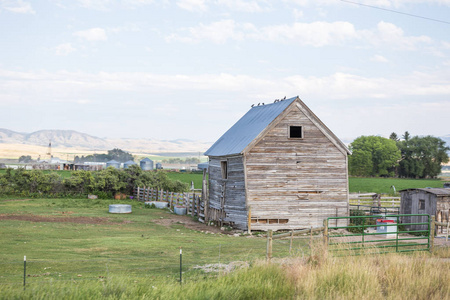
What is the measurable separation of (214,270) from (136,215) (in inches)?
820

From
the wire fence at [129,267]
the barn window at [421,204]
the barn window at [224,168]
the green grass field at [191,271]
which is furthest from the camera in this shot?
the barn window at [224,168]

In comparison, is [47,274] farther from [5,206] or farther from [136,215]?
[5,206]

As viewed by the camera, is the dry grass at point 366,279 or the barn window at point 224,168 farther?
the barn window at point 224,168

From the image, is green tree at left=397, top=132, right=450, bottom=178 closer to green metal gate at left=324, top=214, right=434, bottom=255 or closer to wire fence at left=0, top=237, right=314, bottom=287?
green metal gate at left=324, top=214, right=434, bottom=255

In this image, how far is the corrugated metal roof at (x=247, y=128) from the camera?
96.0ft

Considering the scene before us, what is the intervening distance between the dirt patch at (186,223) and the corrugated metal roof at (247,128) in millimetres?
4457

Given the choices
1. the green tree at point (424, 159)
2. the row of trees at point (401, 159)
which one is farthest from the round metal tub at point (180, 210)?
the green tree at point (424, 159)

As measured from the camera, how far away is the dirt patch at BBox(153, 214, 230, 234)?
29.7 metres

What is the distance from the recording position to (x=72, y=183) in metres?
48.2

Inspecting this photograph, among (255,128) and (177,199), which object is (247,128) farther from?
(177,199)

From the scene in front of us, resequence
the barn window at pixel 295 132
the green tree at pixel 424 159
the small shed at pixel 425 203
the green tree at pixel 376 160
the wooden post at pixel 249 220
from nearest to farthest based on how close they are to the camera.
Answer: the wooden post at pixel 249 220
the small shed at pixel 425 203
the barn window at pixel 295 132
the green tree at pixel 424 159
the green tree at pixel 376 160

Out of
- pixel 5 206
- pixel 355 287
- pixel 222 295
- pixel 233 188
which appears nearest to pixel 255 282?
pixel 222 295

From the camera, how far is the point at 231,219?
30.1 metres

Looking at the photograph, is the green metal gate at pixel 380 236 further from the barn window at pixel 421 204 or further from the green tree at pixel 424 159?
the green tree at pixel 424 159
